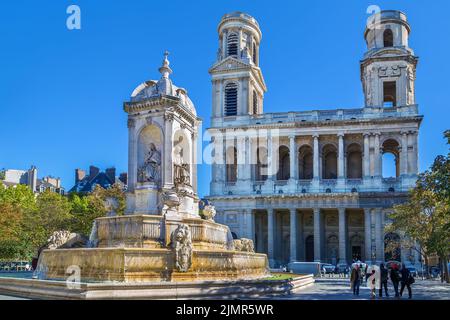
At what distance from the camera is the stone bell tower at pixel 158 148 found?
19422 millimetres

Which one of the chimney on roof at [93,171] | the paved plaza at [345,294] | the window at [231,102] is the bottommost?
the paved plaza at [345,294]

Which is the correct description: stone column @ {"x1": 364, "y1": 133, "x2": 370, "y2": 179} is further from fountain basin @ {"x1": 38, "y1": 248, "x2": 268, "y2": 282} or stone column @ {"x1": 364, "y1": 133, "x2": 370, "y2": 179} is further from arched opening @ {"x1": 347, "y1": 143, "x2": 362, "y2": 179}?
fountain basin @ {"x1": 38, "y1": 248, "x2": 268, "y2": 282}

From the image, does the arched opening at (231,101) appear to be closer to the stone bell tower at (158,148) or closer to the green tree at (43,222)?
the green tree at (43,222)

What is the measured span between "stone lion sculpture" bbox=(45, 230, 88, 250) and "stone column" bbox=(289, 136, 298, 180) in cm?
4245

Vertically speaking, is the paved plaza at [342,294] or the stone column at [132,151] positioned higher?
the stone column at [132,151]

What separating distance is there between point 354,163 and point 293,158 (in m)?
9.01

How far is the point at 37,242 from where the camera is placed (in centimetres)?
4700

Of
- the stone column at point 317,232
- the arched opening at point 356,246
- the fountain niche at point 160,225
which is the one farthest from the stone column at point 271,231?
the fountain niche at point 160,225

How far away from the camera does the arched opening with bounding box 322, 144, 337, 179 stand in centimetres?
6500

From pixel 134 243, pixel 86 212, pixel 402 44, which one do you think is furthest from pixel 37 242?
pixel 402 44

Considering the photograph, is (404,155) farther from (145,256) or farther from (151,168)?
(145,256)

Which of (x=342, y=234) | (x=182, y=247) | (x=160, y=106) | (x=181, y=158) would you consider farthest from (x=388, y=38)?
(x=182, y=247)

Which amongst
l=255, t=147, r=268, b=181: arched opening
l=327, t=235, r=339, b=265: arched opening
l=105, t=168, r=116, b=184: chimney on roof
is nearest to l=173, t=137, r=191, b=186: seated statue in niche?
l=255, t=147, r=268, b=181: arched opening
